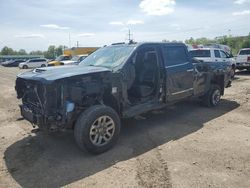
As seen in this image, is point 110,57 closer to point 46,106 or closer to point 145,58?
point 145,58

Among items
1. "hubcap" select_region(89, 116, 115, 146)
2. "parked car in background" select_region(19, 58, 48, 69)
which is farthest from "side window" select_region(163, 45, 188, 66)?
"parked car in background" select_region(19, 58, 48, 69)

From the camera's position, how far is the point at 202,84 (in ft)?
25.3

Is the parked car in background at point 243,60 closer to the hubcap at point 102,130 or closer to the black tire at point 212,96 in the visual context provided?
the black tire at point 212,96

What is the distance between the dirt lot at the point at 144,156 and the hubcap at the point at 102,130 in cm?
24

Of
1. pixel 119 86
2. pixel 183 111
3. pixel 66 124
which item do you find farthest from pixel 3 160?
pixel 183 111

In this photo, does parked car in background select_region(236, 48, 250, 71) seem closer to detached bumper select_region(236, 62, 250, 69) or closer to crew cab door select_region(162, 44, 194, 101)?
detached bumper select_region(236, 62, 250, 69)

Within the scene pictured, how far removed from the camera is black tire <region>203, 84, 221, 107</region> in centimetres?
816

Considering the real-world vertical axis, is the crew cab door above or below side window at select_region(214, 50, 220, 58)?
below

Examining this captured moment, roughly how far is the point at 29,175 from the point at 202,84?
510 cm

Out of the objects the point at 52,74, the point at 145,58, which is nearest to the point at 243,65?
the point at 145,58

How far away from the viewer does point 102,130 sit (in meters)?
4.99

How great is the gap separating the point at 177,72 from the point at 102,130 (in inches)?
98.4

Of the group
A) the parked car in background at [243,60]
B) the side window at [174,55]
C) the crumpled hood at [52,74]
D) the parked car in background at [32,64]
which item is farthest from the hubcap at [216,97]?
the parked car in background at [32,64]

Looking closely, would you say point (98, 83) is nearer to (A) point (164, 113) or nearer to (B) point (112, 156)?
(B) point (112, 156)
